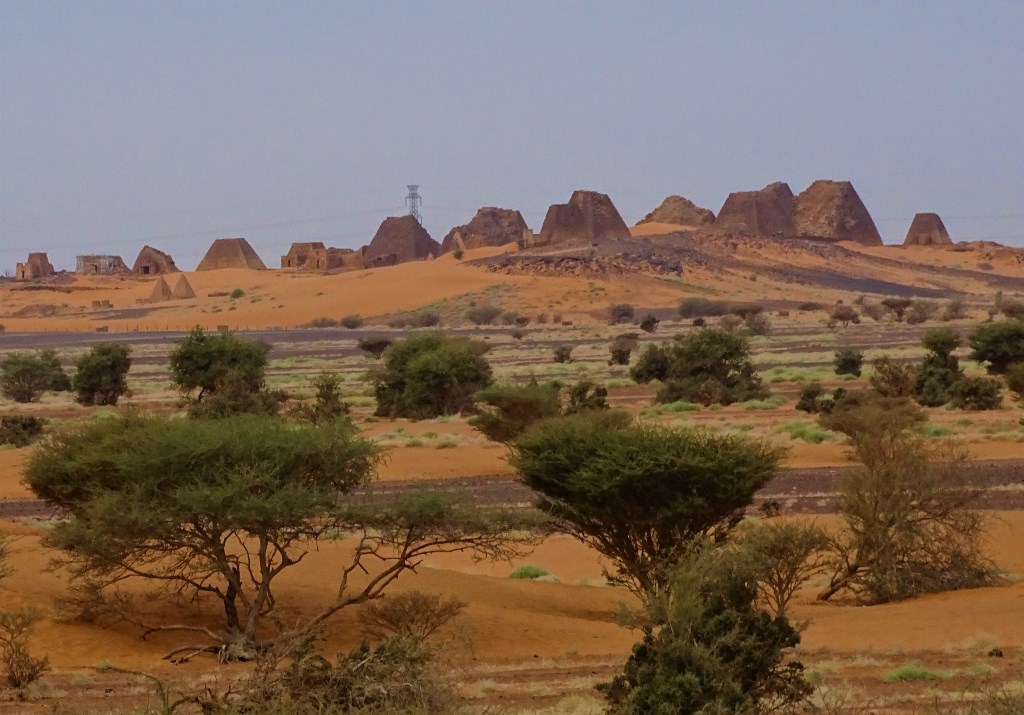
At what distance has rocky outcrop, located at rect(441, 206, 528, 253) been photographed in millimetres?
138000

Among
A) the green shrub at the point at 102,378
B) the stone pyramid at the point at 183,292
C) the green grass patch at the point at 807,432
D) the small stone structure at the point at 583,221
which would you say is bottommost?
the green grass patch at the point at 807,432

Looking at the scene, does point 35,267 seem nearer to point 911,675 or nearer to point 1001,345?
point 1001,345

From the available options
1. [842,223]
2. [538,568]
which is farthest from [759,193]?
[538,568]

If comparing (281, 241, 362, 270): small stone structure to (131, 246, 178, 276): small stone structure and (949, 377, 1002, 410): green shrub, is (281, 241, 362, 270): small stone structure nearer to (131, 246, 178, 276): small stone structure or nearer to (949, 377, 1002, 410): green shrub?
(131, 246, 178, 276): small stone structure

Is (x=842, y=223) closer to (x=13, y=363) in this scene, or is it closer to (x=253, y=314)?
(x=253, y=314)

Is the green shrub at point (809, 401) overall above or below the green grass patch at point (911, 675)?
below

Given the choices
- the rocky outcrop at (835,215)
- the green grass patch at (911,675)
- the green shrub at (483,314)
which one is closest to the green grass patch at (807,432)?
the green grass patch at (911,675)

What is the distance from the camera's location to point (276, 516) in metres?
12.1

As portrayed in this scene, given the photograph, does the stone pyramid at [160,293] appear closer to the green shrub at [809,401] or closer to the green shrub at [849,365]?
the green shrub at [849,365]

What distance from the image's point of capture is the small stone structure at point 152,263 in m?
151

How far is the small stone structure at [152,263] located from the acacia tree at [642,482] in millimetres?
140774

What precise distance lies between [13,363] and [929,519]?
114 feet

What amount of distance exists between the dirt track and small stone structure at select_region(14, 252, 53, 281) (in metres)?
131

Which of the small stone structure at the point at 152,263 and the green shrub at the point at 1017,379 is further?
the small stone structure at the point at 152,263
